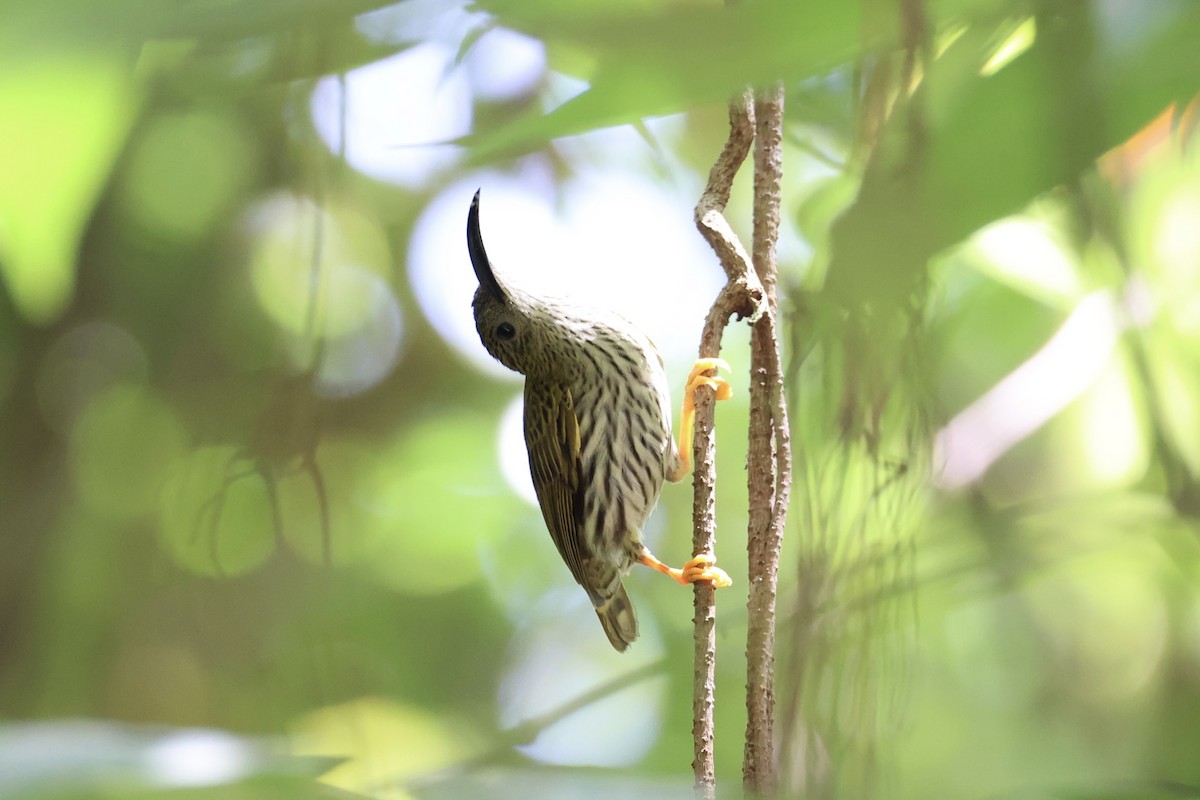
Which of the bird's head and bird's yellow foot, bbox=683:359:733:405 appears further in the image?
the bird's head

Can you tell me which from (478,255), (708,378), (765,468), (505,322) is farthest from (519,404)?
(765,468)

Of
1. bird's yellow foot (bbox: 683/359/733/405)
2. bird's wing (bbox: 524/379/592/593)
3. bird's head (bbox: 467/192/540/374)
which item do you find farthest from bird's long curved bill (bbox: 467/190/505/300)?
bird's yellow foot (bbox: 683/359/733/405)

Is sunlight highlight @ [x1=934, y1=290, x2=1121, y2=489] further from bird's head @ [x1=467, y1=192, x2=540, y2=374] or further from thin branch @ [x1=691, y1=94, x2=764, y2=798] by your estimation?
bird's head @ [x1=467, y1=192, x2=540, y2=374]

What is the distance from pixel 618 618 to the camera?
4.39 ft

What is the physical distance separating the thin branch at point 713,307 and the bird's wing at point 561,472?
1.53 feet

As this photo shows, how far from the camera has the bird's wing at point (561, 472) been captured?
131 cm

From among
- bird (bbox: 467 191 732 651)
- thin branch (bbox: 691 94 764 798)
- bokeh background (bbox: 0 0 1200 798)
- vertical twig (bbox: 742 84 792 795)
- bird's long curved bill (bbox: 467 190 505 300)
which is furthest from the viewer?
bird (bbox: 467 191 732 651)

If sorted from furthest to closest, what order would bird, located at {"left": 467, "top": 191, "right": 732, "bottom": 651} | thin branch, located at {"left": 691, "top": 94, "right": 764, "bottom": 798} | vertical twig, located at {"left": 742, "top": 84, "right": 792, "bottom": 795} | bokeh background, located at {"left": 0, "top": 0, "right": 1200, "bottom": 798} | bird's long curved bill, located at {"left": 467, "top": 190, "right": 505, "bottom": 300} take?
bird, located at {"left": 467, "top": 191, "right": 732, "bottom": 651} < bird's long curved bill, located at {"left": 467, "top": 190, "right": 505, "bottom": 300} < thin branch, located at {"left": 691, "top": 94, "right": 764, "bottom": 798} < vertical twig, located at {"left": 742, "top": 84, "right": 792, "bottom": 795} < bokeh background, located at {"left": 0, "top": 0, "right": 1200, "bottom": 798}

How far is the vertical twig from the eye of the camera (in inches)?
25.8

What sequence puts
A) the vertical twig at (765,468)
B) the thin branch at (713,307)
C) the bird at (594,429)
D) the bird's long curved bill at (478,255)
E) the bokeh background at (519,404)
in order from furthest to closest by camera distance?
the bird at (594,429) → the bird's long curved bill at (478,255) → the thin branch at (713,307) → the vertical twig at (765,468) → the bokeh background at (519,404)

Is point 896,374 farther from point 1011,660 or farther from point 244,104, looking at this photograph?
point 244,104

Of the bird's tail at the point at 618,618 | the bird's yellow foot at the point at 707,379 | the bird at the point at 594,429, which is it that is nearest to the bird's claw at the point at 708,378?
the bird's yellow foot at the point at 707,379

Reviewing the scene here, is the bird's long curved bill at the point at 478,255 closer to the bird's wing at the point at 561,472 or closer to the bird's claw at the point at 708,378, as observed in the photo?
the bird's wing at the point at 561,472

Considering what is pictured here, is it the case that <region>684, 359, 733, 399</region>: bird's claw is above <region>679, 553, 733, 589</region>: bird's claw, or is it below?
above
